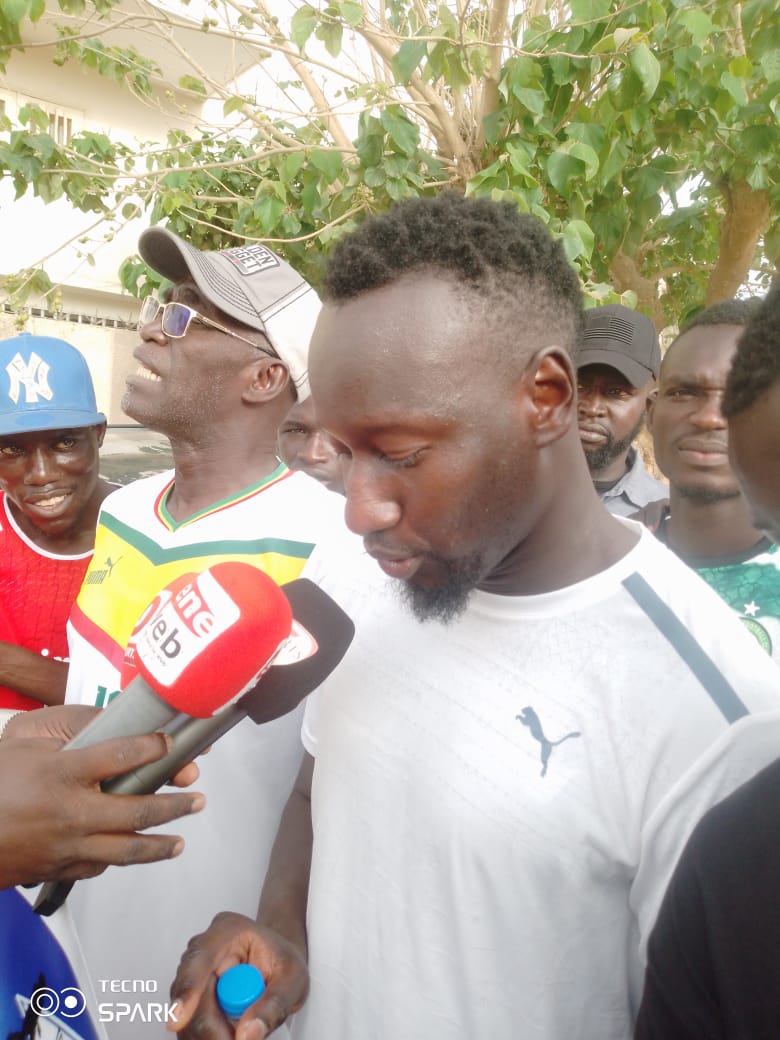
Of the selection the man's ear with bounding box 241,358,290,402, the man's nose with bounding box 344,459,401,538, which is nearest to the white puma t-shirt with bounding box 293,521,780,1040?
the man's nose with bounding box 344,459,401,538

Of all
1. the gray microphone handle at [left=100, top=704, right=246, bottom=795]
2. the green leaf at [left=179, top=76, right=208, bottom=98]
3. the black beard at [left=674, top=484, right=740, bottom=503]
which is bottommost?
the black beard at [left=674, top=484, right=740, bottom=503]

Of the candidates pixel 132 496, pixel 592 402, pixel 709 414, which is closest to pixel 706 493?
pixel 709 414

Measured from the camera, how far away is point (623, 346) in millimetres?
3275

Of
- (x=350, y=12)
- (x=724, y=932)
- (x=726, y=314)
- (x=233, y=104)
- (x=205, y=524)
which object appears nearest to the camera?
(x=724, y=932)

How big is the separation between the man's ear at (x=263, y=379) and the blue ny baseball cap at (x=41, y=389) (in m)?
0.71

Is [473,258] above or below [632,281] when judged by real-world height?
above

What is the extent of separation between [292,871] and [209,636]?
0.68 meters

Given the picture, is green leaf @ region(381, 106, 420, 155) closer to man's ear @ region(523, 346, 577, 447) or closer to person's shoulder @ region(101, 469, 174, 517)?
person's shoulder @ region(101, 469, 174, 517)

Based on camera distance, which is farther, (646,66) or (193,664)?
(646,66)

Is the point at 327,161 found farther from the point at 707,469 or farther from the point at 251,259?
the point at 707,469

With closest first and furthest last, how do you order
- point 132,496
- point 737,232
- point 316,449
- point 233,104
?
point 132,496, point 316,449, point 233,104, point 737,232

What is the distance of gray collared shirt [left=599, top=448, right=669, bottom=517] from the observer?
3.19 meters

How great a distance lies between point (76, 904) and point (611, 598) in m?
1.39

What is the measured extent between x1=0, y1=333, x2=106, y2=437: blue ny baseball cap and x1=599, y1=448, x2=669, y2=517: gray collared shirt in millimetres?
1966
